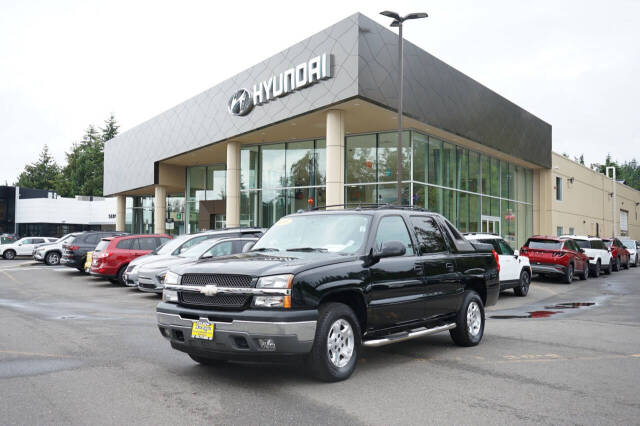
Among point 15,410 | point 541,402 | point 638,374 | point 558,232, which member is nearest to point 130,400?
point 15,410

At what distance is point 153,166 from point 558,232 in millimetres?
28671

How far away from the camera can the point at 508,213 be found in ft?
116

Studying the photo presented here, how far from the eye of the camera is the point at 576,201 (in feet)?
146

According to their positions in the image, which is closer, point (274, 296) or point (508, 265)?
point (274, 296)

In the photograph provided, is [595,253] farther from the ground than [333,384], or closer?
farther from the ground

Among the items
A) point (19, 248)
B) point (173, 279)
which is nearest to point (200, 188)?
point (19, 248)

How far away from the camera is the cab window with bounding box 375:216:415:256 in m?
6.82

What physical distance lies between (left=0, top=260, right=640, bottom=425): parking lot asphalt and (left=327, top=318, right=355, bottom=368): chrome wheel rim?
252 mm

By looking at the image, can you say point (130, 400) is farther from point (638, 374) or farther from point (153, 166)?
point (153, 166)

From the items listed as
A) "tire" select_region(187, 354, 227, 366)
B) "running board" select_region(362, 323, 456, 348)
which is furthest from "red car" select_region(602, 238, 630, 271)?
"tire" select_region(187, 354, 227, 366)

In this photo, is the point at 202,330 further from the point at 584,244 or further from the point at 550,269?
the point at 584,244

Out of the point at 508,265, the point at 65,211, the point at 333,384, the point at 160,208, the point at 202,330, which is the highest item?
the point at 65,211

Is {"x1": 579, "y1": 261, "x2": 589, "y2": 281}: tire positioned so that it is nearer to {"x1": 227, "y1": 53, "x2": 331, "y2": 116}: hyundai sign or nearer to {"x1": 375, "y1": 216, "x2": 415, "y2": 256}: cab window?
{"x1": 227, "y1": 53, "x2": 331, "y2": 116}: hyundai sign

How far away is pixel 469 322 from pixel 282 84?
16536 mm
